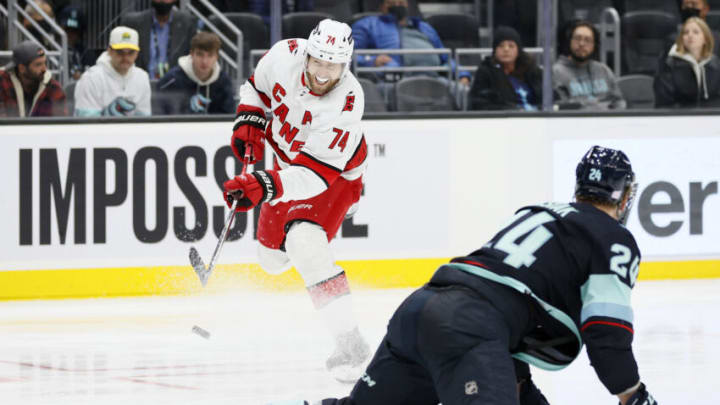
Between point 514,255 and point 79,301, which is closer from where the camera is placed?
point 514,255

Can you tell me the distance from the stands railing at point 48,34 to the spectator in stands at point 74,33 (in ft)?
0.14

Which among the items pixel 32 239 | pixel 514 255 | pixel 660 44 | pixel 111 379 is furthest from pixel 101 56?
pixel 514 255

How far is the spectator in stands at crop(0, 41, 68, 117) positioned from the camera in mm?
6465

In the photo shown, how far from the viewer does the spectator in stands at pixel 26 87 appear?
6465 mm

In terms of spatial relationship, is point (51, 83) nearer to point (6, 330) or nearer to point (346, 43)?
point (6, 330)

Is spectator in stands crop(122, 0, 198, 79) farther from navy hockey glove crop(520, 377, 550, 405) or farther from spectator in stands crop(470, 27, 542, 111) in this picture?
navy hockey glove crop(520, 377, 550, 405)

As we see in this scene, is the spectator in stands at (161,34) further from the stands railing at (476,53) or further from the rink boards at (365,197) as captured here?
the stands railing at (476,53)

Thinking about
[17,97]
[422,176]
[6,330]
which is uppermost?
[17,97]

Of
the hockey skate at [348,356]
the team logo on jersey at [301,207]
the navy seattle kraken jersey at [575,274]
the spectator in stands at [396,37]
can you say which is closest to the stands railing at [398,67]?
the spectator in stands at [396,37]

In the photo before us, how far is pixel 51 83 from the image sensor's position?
21.6 feet

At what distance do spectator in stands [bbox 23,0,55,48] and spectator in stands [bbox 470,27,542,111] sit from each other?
2.37m

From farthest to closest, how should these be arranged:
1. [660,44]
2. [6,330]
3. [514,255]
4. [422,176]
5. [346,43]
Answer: [660,44]
[422,176]
[6,330]
[346,43]
[514,255]

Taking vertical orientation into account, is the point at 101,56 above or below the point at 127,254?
above

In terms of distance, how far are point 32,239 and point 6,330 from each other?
926 mm
